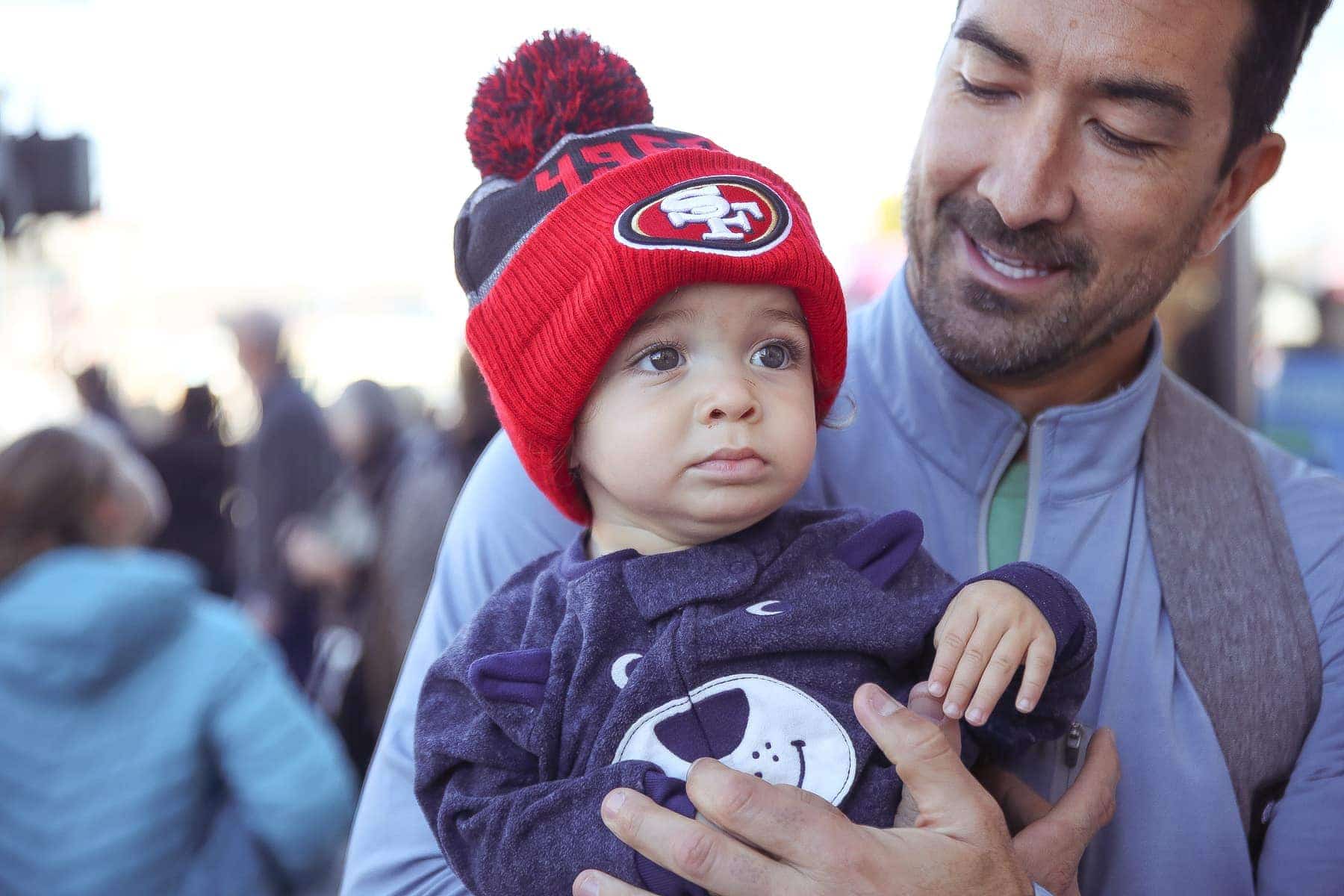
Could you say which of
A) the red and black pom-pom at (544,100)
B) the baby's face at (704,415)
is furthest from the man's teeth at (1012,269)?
the red and black pom-pom at (544,100)

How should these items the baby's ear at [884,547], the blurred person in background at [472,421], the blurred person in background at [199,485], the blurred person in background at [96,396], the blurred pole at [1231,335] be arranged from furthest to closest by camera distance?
the blurred person in background at [96,396], the blurred person in background at [199,485], the blurred pole at [1231,335], the blurred person in background at [472,421], the baby's ear at [884,547]

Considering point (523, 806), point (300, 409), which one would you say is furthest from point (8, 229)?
point (523, 806)

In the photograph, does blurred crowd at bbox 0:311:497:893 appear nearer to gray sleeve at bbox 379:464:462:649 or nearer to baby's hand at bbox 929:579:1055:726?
gray sleeve at bbox 379:464:462:649

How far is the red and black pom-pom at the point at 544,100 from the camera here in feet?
5.31

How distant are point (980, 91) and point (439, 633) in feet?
3.93

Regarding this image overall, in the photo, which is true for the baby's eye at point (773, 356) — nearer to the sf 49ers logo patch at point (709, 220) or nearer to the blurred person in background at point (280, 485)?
the sf 49ers logo patch at point (709, 220)

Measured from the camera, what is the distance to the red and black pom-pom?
1.62 metres

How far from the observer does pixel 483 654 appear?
4.80 ft

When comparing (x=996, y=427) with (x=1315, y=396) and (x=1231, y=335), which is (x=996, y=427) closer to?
(x=1231, y=335)

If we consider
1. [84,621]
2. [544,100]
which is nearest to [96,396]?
[84,621]

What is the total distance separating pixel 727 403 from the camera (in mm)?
1399

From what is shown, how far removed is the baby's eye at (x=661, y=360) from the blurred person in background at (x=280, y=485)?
15.1 ft

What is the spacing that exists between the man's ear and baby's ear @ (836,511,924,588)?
0.93m

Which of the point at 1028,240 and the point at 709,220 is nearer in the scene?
the point at 709,220
